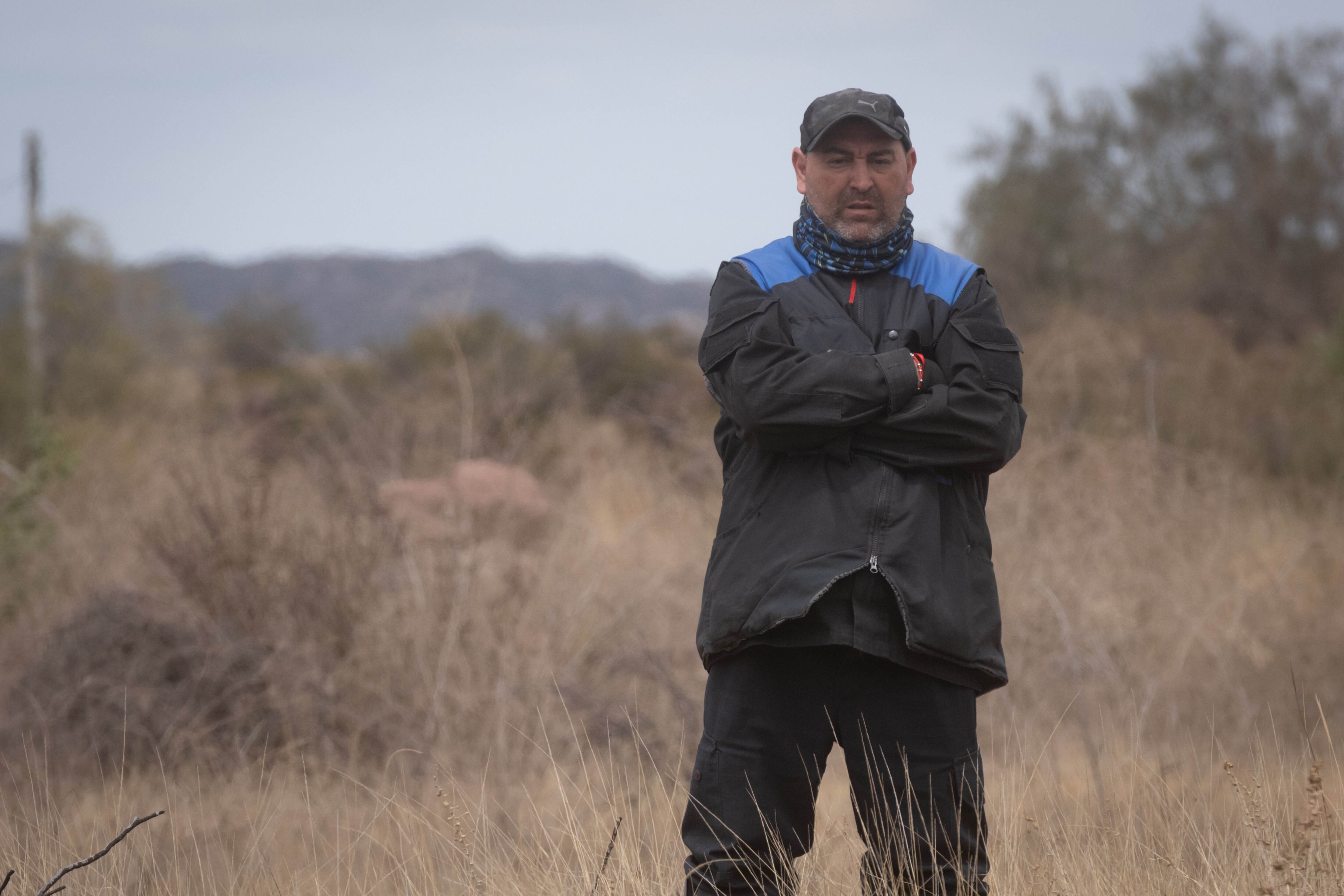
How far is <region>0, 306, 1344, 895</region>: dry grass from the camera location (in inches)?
110

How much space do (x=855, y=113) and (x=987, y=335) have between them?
0.55 metres

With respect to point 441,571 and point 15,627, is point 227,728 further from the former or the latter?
point 15,627

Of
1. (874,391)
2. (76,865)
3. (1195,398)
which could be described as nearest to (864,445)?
(874,391)

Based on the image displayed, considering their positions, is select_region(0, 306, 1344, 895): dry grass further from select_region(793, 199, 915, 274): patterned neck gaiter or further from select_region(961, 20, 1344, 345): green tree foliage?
select_region(961, 20, 1344, 345): green tree foliage

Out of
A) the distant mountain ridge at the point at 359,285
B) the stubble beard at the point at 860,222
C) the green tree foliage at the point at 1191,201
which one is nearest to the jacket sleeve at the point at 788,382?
the stubble beard at the point at 860,222

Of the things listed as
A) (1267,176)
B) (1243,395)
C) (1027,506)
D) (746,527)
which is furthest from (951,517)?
(1267,176)

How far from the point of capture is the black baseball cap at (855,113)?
2.38 metres

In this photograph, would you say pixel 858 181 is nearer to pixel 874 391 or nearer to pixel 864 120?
pixel 864 120

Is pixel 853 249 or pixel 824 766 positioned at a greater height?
pixel 853 249

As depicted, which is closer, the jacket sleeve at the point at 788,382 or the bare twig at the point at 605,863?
the jacket sleeve at the point at 788,382

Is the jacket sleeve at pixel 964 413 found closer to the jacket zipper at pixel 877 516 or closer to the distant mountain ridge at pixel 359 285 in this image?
the jacket zipper at pixel 877 516

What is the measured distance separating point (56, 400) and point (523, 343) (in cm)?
587

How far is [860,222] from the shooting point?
242 cm

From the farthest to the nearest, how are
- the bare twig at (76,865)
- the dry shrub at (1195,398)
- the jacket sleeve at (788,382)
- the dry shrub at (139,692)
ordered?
the dry shrub at (1195,398) → the dry shrub at (139,692) → the jacket sleeve at (788,382) → the bare twig at (76,865)
